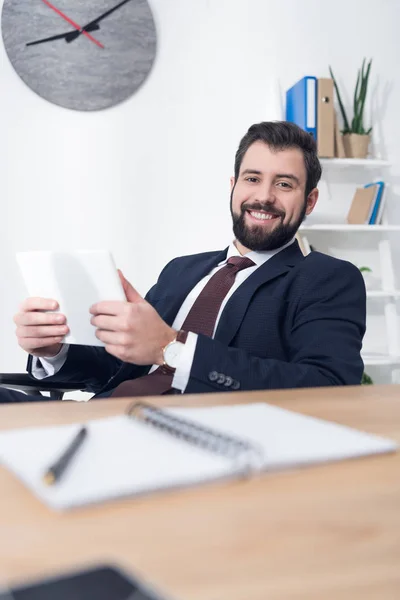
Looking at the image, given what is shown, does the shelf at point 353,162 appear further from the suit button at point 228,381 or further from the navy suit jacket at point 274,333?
the suit button at point 228,381

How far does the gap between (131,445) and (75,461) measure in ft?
0.21

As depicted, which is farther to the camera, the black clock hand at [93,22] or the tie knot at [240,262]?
the black clock hand at [93,22]

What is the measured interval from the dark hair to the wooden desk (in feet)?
4.42

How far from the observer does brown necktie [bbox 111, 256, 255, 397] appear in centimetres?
139

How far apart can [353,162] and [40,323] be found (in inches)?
90.1

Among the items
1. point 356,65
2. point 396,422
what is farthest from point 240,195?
point 356,65

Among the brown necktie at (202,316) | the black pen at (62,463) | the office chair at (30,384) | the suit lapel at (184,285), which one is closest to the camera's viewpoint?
the black pen at (62,463)

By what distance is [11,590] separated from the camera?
304 millimetres

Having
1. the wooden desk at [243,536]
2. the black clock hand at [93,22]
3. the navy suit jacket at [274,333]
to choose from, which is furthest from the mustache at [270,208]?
the black clock hand at [93,22]

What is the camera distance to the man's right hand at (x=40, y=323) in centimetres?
119

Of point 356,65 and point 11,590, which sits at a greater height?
point 356,65

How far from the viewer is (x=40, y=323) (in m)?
1.21

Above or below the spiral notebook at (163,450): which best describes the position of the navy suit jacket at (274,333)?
below

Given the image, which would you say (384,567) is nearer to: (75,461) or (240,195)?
(75,461)
